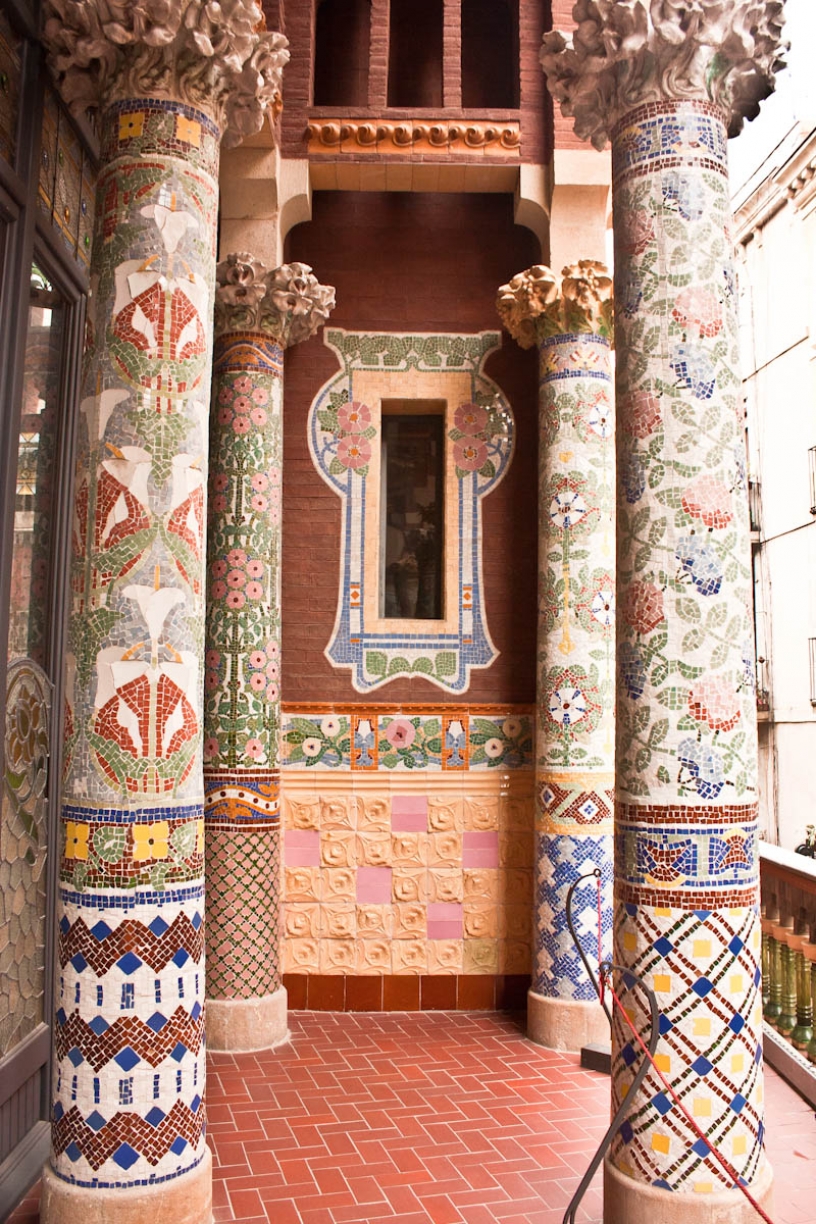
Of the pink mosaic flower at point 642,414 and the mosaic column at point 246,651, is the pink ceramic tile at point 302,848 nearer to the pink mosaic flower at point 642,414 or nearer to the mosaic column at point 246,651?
the mosaic column at point 246,651

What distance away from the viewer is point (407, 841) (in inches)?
289

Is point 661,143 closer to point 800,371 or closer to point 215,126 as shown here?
point 215,126

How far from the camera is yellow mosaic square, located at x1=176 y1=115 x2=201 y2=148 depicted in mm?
4246

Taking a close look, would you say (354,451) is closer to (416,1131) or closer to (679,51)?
(679,51)

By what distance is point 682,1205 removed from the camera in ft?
12.1

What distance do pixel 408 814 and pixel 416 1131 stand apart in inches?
99.7

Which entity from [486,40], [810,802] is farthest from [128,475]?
[810,802]

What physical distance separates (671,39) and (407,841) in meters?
5.09

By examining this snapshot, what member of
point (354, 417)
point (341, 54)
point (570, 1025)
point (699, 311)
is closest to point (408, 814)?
point (570, 1025)

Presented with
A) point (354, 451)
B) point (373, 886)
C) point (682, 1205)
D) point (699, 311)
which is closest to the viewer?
point (682, 1205)

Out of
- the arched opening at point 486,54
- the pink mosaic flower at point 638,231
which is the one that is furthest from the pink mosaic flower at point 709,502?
the arched opening at point 486,54

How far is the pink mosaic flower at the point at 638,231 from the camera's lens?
423cm

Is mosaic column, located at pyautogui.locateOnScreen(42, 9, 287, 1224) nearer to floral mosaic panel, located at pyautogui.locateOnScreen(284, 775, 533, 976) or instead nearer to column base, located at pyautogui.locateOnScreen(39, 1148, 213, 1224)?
column base, located at pyautogui.locateOnScreen(39, 1148, 213, 1224)

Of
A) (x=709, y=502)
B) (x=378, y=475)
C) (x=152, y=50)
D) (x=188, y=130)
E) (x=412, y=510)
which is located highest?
(x=152, y=50)
